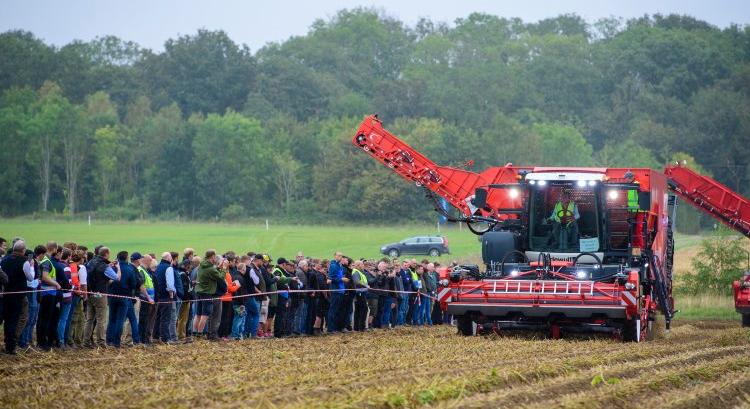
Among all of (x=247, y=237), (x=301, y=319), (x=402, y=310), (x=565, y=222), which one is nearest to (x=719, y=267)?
(x=402, y=310)

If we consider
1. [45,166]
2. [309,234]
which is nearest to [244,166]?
[45,166]

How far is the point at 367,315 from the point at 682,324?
7.34 m

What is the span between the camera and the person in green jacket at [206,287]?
21469 mm

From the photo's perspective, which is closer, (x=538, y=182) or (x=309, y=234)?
(x=538, y=182)

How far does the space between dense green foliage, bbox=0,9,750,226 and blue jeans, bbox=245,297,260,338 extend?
56.9 meters

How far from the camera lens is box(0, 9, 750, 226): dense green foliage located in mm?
89625

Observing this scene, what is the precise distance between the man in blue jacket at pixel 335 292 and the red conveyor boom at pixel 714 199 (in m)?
11.8

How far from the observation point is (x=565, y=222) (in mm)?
22766

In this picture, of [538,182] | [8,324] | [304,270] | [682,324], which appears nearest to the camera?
[8,324]

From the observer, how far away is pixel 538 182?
2278cm

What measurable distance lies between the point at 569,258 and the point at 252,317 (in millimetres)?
5679

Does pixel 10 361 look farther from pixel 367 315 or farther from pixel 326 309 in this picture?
pixel 367 315

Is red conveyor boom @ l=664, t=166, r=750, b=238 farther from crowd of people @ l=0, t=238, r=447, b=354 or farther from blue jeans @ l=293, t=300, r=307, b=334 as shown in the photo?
blue jeans @ l=293, t=300, r=307, b=334

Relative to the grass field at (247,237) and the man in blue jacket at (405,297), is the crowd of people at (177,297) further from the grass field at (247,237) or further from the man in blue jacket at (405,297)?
the grass field at (247,237)
